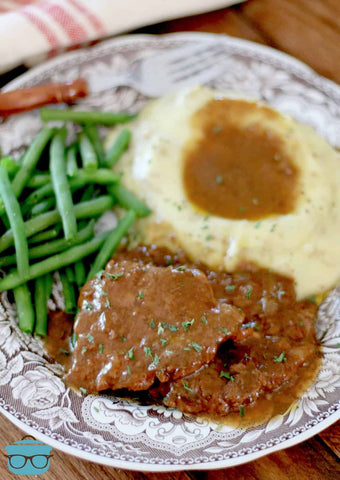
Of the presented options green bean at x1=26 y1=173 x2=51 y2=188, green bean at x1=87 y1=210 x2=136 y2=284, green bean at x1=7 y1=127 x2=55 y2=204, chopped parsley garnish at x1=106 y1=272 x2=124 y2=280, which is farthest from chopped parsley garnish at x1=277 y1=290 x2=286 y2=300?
green bean at x1=7 y1=127 x2=55 y2=204

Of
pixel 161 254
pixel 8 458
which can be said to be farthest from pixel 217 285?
pixel 8 458

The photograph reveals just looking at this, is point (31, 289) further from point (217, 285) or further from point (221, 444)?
point (221, 444)

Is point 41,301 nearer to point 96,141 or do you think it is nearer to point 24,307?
point 24,307

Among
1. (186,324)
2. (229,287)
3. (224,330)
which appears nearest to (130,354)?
(186,324)

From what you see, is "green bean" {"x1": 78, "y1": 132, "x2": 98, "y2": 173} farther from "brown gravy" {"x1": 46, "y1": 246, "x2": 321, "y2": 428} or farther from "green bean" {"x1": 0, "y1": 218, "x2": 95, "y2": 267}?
"brown gravy" {"x1": 46, "y1": 246, "x2": 321, "y2": 428}

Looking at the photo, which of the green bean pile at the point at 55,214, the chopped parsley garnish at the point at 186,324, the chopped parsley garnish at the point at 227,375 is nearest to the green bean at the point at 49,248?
the green bean pile at the point at 55,214

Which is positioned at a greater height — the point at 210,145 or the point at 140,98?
the point at 140,98
